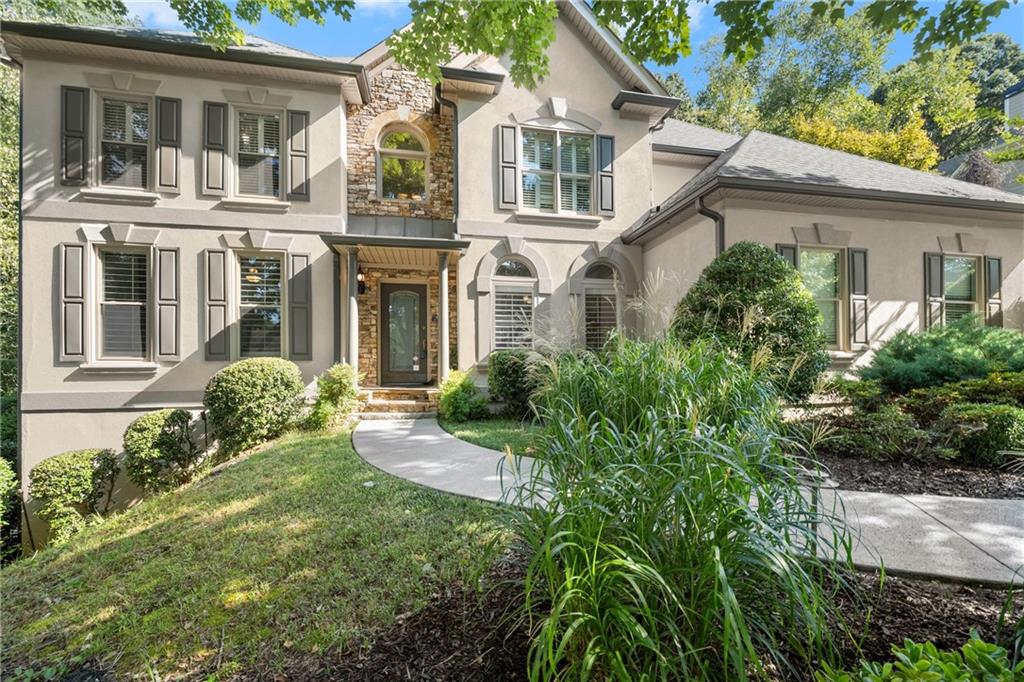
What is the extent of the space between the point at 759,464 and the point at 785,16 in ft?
67.0

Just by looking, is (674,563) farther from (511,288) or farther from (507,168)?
(507,168)

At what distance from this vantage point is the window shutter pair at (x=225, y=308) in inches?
301

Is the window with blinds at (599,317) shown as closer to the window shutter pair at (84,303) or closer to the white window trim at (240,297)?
the white window trim at (240,297)

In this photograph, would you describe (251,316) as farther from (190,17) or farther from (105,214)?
(190,17)

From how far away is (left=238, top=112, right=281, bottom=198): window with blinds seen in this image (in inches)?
315

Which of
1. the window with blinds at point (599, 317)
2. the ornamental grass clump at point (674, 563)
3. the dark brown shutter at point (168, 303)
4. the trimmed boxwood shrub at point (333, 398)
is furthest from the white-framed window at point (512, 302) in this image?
the ornamental grass clump at point (674, 563)

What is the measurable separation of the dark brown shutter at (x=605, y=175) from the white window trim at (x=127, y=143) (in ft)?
27.6

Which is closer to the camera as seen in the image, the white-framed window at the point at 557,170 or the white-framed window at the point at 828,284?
the white-framed window at the point at 828,284

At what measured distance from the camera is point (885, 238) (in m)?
7.89

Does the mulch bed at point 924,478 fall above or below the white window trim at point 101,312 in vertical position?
below

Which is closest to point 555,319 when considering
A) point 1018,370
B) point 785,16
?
point 1018,370

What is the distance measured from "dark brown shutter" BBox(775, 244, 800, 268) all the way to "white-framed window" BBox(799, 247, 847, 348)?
0.28 meters

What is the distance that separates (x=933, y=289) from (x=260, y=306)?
12671 millimetres

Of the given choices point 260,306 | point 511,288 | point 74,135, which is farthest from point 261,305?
point 511,288
